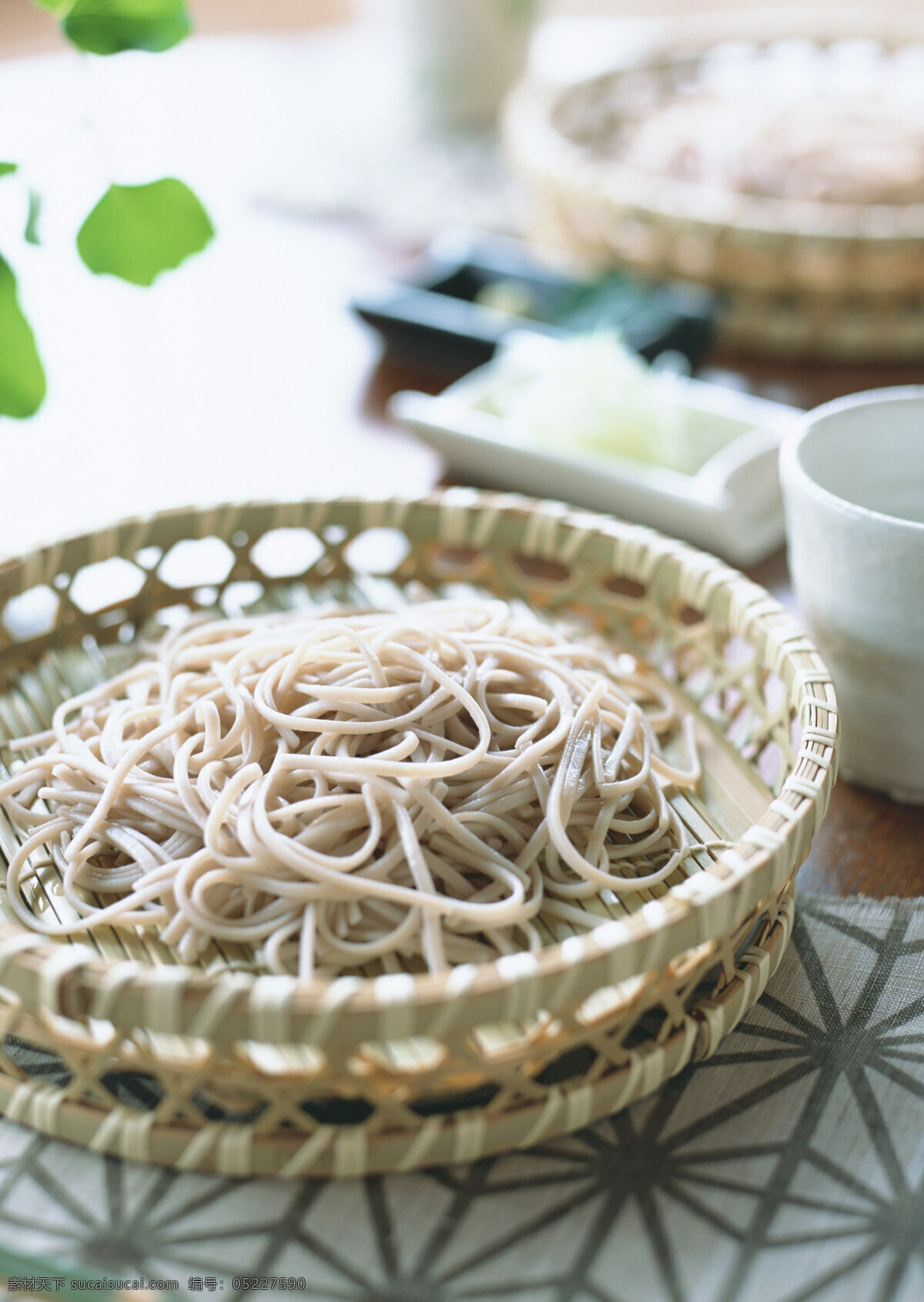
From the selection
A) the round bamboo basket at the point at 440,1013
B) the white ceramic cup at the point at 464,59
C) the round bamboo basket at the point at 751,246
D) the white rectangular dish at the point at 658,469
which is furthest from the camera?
the white ceramic cup at the point at 464,59

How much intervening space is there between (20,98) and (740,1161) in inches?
91.1

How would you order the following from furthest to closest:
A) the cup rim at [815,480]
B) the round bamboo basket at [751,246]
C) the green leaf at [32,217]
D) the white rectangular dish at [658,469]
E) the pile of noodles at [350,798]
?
1. the round bamboo basket at [751,246]
2. the white rectangular dish at [658,469]
3. the green leaf at [32,217]
4. the cup rim at [815,480]
5. the pile of noodles at [350,798]

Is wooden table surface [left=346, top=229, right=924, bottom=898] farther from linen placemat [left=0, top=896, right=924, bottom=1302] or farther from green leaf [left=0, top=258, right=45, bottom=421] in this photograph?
green leaf [left=0, top=258, right=45, bottom=421]

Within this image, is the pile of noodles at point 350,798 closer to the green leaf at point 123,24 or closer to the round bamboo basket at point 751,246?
the green leaf at point 123,24

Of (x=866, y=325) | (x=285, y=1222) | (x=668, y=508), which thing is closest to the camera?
(x=285, y=1222)

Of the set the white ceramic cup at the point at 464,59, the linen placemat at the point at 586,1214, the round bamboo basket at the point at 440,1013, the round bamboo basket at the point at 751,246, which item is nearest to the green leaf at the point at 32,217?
the round bamboo basket at the point at 440,1013

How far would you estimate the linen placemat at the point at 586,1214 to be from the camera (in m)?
0.53

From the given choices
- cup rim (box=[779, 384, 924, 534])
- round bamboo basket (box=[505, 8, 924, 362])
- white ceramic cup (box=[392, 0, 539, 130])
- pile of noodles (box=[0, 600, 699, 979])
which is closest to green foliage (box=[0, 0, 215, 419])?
pile of noodles (box=[0, 600, 699, 979])

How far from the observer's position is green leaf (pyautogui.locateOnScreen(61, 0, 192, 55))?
2.84 ft

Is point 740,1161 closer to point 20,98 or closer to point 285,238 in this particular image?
point 285,238

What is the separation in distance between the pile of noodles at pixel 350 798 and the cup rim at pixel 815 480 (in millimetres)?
179

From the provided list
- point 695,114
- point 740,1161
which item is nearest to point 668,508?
point 740,1161

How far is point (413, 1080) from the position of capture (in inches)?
21.5

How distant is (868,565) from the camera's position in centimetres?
74
